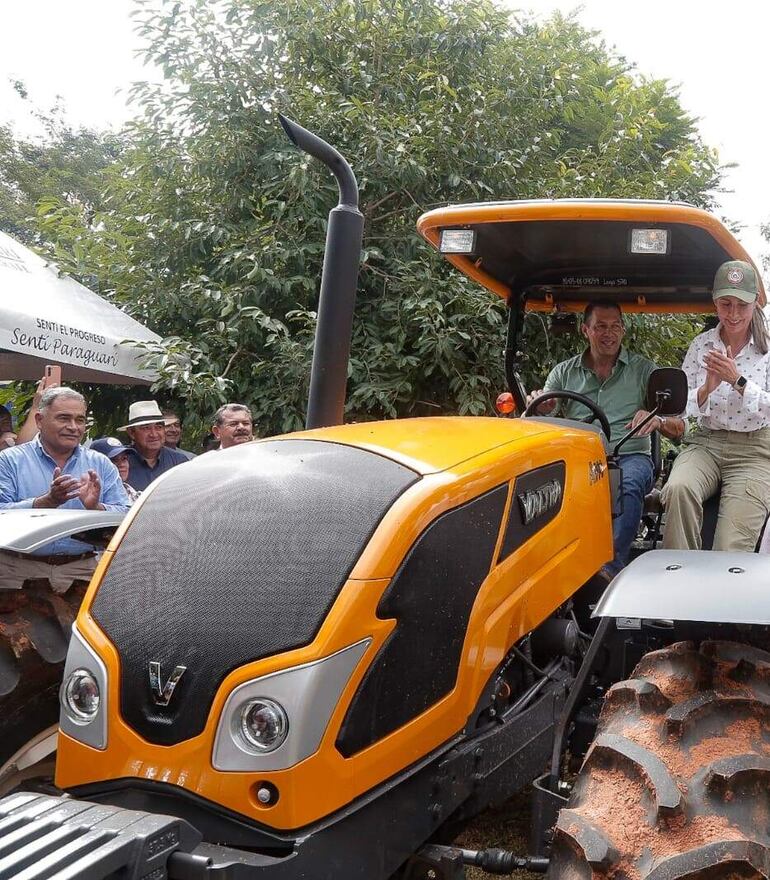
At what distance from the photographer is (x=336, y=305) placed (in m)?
2.88

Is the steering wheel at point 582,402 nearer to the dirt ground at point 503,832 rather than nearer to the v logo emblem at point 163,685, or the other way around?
the dirt ground at point 503,832

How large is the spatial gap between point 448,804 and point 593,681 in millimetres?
715

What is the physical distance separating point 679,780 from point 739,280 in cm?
216

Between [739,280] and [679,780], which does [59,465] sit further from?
[679,780]

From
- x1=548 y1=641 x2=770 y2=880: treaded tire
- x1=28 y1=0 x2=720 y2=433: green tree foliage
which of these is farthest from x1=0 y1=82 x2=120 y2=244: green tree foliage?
x1=548 y1=641 x2=770 y2=880: treaded tire

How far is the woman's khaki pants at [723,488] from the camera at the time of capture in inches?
135

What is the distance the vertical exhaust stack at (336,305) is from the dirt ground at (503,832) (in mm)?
1449

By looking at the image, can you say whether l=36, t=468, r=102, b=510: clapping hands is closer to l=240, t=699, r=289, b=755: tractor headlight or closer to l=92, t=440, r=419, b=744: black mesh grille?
l=92, t=440, r=419, b=744: black mesh grille

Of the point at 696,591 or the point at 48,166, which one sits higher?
the point at 48,166

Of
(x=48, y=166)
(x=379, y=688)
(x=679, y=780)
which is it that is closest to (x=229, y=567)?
(x=379, y=688)

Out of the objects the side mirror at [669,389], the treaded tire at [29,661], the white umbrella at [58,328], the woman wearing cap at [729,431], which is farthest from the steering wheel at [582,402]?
the white umbrella at [58,328]

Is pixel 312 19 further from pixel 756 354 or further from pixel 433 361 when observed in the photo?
pixel 756 354

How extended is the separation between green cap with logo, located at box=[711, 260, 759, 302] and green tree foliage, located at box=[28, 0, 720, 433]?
4.40 meters

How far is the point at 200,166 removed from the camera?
344 inches
